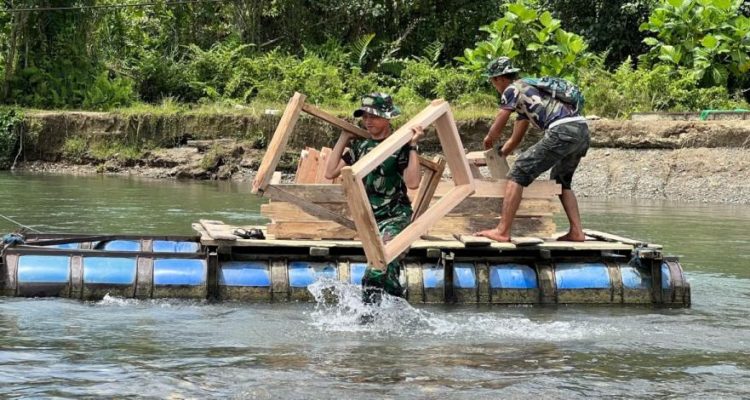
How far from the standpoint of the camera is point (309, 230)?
9.29 metres

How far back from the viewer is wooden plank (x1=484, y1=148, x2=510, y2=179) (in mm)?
9953

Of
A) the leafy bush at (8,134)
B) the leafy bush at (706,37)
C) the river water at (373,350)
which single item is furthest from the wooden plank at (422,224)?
the leafy bush at (8,134)

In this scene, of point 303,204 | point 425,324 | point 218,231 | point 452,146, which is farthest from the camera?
point 218,231

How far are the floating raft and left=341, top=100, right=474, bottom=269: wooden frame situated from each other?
146cm

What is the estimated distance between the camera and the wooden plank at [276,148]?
8.60 m

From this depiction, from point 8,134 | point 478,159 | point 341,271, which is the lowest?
point 341,271

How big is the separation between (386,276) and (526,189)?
217 centimetres

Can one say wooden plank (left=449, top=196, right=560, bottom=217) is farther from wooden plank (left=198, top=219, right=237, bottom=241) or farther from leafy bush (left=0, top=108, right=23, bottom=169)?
leafy bush (left=0, top=108, right=23, bottom=169)

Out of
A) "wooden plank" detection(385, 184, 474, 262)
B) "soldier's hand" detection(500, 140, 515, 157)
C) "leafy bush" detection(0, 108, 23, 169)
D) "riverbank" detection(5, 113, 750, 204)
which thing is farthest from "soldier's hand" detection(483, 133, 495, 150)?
"leafy bush" detection(0, 108, 23, 169)

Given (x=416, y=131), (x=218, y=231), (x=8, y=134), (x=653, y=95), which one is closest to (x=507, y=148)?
(x=416, y=131)

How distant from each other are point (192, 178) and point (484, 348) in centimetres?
1806

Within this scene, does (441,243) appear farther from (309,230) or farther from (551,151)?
(551,151)

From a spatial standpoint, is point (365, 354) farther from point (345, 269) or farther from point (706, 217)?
point (706, 217)

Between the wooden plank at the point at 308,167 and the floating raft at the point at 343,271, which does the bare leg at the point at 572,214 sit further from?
the wooden plank at the point at 308,167
